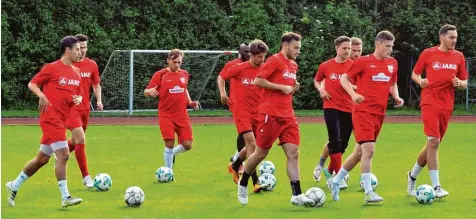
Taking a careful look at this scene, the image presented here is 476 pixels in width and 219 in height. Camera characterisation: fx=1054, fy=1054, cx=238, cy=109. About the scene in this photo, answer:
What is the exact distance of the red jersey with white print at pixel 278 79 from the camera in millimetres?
12070

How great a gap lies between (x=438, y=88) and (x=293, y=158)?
2.18 m

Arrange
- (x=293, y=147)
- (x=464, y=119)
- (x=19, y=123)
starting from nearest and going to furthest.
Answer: (x=293, y=147) < (x=19, y=123) < (x=464, y=119)

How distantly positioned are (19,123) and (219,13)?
1061cm

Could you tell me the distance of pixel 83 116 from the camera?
1484 centimetres

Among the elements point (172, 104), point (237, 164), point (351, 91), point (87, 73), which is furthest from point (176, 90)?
point (351, 91)

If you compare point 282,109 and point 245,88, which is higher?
point 282,109

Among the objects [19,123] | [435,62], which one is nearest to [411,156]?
[435,62]

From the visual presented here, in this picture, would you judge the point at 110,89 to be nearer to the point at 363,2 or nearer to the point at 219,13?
the point at 219,13

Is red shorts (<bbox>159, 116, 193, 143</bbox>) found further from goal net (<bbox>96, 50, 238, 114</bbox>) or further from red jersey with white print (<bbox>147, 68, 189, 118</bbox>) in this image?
goal net (<bbox>96, 50, 238, 114</bbox>)

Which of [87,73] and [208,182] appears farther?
[87,73]

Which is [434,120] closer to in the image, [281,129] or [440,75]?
[440,75]

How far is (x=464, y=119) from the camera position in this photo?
108ft

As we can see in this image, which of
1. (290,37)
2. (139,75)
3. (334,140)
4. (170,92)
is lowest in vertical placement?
(139,75)

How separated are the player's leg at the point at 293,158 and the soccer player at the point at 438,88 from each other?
1767 millimetres
